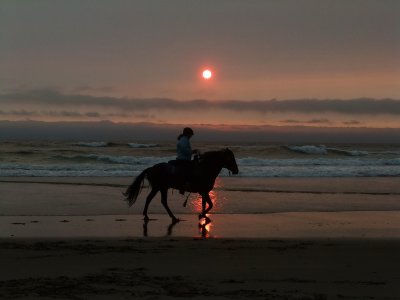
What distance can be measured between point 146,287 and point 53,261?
1930 millimetres

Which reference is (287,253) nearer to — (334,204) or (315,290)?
(315,290)

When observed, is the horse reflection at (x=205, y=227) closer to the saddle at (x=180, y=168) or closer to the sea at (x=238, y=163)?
the saddle at (x=180, y=168)

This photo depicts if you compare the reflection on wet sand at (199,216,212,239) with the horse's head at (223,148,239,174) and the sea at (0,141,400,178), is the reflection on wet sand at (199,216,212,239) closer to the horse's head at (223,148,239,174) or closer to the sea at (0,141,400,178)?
the horse's head at (223,148,239,174)

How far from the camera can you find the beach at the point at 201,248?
577 centimetres

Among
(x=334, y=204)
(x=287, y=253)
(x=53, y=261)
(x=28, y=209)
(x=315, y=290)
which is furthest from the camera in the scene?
(x=334, y=204)

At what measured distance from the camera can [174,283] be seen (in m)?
5.97

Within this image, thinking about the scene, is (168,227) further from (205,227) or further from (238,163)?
(238,163)

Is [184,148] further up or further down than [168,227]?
further up

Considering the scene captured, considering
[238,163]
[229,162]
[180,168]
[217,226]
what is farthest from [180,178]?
[238,163]

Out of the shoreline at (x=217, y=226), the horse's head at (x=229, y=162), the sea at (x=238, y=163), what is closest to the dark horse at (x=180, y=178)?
the horse's head at (x=229, y=162)

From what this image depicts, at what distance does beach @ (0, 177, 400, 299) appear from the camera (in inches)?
227

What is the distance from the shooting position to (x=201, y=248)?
8023 millimetres

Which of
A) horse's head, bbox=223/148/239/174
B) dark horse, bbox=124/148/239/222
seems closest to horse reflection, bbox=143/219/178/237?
dark horse, bbox=124/148/239/222

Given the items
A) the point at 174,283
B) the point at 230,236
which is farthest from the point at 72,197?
the point at 174,283
